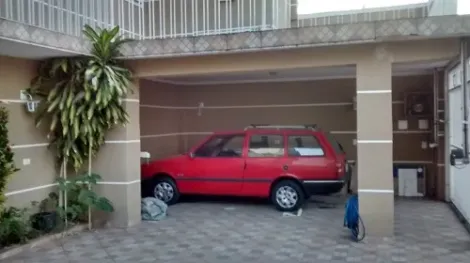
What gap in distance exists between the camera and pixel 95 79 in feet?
24.4

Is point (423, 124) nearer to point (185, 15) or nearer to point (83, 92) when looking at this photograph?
point (185, 15)

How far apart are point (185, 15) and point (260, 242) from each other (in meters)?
5.67

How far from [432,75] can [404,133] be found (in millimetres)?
1476

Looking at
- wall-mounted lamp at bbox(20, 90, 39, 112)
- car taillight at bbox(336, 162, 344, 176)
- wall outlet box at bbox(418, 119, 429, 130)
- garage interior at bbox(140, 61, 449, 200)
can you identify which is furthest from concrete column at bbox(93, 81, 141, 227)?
wall outlet box at bbox(418, 119, 429, 130)

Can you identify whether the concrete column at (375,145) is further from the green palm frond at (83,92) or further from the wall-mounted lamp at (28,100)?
the wall-mounted lamp at (28,100)

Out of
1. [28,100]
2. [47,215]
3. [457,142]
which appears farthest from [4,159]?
[457,142]

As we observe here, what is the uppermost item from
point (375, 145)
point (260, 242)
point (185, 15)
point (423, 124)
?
point (185, 15)

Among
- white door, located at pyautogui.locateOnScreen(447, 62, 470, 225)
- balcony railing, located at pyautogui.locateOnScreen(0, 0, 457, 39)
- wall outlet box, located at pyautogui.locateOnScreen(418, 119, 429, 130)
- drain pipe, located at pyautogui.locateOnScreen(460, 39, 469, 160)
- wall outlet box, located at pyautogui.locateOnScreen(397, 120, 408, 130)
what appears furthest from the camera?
wall outlet box, located at pyautogui.locateOnScreen(397, 120, 408, 130)

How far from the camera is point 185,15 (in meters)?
10.8

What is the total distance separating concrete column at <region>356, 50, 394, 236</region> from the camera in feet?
23.5

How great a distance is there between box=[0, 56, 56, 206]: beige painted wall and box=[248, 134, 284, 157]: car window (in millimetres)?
4006

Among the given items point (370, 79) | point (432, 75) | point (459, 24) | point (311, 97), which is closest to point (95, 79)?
point (370, 79)

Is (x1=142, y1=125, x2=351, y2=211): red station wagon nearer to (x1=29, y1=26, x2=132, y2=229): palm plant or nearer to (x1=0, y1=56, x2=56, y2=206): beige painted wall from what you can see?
(x1=29, y1=26, x2=132, y2=229): palm plant

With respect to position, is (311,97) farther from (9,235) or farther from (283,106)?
(9,235)
